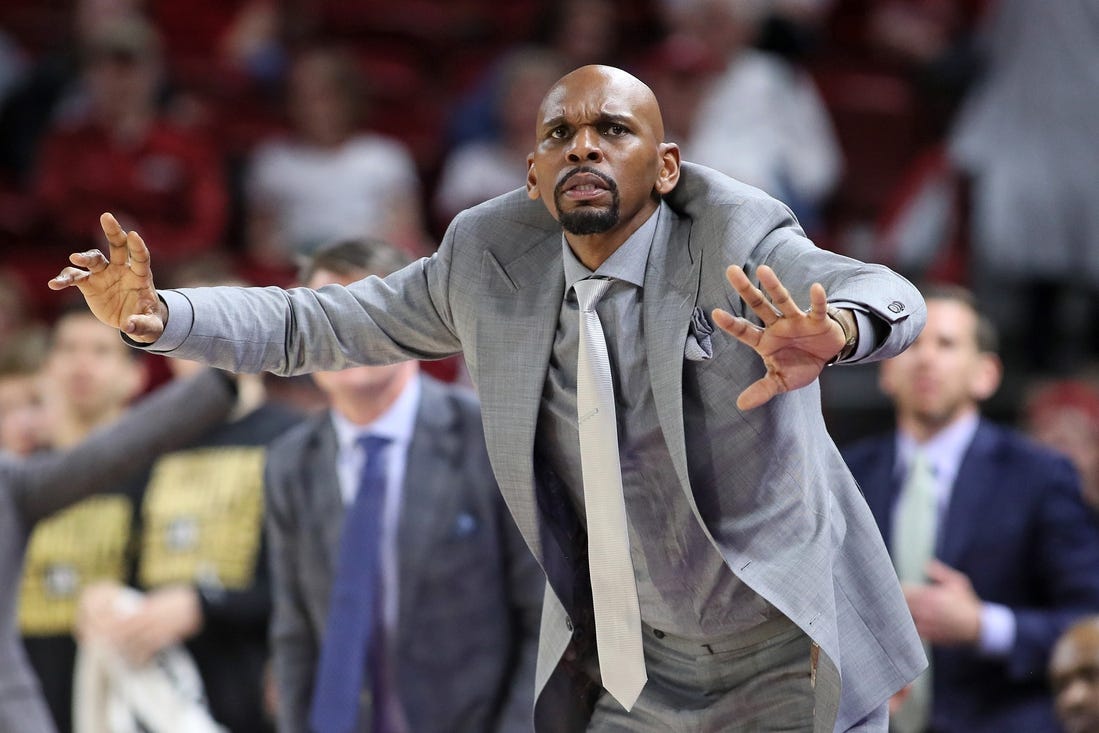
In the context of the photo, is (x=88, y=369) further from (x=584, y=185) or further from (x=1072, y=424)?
(x=1072, y=424)

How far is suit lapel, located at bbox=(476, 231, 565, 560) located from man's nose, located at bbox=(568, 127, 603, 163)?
228 mm

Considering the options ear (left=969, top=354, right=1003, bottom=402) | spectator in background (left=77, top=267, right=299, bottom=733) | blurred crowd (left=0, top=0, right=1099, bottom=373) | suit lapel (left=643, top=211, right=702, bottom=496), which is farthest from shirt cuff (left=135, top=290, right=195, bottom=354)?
blurred crowd (left=0, top=0, right=1099, bottom=373)

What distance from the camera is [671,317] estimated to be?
259cm

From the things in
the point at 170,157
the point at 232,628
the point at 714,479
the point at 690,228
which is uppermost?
the point at 690,228

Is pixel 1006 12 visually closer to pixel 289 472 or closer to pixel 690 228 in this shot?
pixel 289 472

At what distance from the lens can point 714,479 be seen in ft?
8.46

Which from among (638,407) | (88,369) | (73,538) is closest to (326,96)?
(88,369)

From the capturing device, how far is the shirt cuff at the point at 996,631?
4.28m

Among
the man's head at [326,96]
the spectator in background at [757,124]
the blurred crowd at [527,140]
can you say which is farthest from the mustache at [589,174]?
the man's head at [326,96]

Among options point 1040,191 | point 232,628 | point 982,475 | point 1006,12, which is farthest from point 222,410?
point 1006,12

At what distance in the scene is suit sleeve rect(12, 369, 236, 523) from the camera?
3.81 metres

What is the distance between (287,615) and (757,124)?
3.86 meters

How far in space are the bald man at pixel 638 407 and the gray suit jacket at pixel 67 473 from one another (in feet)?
3.52

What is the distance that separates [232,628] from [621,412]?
7.95ft
